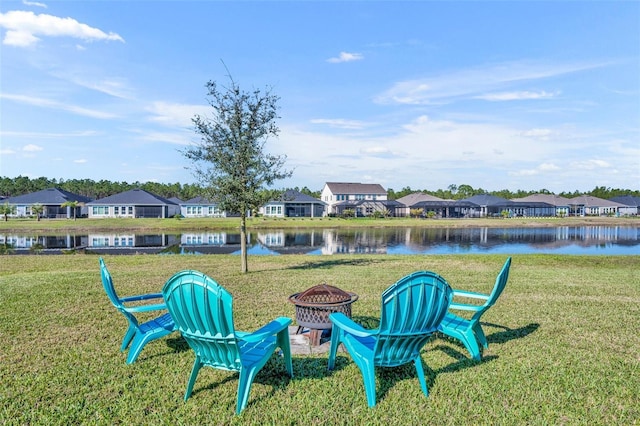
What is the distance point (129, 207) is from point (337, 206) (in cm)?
2836

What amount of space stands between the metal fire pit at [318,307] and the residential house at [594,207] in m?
83.4

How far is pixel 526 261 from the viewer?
14.9m

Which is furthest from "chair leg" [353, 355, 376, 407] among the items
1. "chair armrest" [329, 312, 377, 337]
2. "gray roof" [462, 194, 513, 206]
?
"gray roof" [462, 194, 513, 206]

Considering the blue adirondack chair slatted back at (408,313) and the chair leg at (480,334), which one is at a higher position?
the blue adirondack chair slatted back at (408,313)

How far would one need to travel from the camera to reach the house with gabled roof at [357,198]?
6166cm

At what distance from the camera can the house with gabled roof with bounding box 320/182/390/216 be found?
61.7 meters

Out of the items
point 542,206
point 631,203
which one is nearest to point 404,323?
point 542,206

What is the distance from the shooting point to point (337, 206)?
205ft

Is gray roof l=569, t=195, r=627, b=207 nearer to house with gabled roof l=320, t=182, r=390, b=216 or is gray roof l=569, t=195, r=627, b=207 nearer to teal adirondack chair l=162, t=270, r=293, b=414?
house with gabled roof l=320, t=182, r=390, b=216

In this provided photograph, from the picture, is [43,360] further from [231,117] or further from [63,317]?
[231,117]

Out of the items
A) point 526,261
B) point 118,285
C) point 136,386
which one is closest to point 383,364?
point 136,386

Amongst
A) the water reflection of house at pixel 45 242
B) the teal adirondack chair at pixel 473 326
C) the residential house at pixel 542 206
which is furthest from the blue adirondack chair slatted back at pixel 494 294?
the residential house at pixel 542 206

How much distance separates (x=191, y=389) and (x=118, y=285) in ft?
21.2

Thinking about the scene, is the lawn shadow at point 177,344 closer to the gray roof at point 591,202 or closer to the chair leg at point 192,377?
the chair leg at point 192,377
